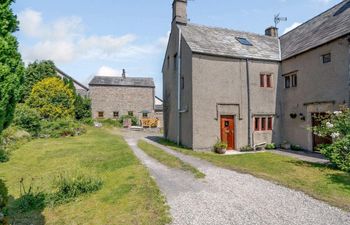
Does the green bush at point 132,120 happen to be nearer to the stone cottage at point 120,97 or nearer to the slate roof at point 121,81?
the stone cottage at point 120,97

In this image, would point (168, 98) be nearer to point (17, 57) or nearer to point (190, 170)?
point (190, 170)

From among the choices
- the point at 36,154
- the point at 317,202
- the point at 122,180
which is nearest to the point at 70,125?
the point at 36,154

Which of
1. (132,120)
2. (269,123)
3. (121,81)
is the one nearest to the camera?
(269,123)

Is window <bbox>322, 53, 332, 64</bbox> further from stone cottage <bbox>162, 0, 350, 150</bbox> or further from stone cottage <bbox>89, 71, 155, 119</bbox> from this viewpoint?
stone cottage <bbox>89, 71, 155, 119</bbox>

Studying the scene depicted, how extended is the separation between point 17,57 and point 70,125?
20276 millimetres

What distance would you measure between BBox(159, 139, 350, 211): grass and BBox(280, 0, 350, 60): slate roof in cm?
818

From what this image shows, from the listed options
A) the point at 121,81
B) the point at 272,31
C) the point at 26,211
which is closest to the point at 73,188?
the point at 26,211

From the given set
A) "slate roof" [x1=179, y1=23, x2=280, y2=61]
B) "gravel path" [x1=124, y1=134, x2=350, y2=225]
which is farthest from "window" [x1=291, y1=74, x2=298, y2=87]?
"gravel path" [x1=124, y1=134, x2=350, y2=225]

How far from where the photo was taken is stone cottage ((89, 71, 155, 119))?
41.4 m

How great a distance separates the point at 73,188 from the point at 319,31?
18231 millimetres

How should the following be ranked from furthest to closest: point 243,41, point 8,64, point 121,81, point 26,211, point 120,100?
point 121,81 → point 120,100 → point 243,41 → point 26,211 → point 8,64

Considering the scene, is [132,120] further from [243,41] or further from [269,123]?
[269,123]

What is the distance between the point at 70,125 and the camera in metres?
24.6

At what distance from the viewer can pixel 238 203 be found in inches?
265
